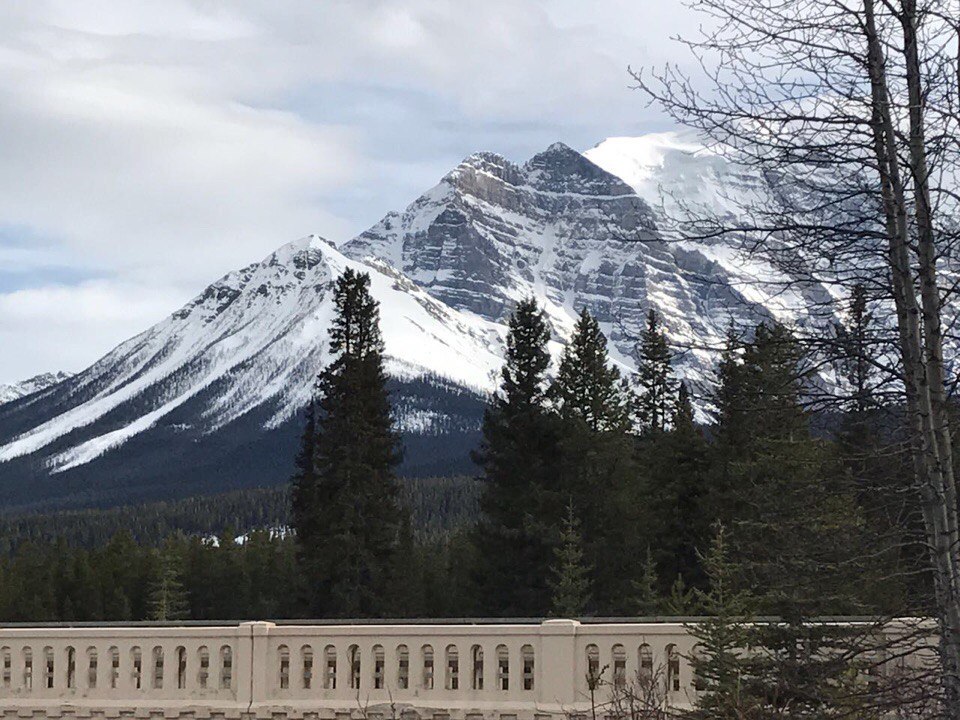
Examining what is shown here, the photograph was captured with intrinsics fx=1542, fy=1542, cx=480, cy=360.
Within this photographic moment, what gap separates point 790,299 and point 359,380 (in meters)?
32.4

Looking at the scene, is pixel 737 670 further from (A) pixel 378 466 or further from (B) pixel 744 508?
(A) pixel 378 466

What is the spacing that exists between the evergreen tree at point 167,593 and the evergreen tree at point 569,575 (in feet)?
79.8

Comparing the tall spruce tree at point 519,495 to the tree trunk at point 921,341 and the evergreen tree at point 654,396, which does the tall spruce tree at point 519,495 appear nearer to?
the evergreen tree at point 654,396

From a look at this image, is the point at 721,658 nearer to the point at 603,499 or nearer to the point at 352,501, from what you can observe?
the point at 603,499

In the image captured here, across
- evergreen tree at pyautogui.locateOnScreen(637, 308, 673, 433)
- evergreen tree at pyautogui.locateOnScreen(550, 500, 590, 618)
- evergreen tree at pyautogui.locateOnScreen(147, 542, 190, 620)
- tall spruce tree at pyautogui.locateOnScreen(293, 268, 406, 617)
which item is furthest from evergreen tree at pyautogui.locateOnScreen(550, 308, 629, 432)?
evergreen tree at pyautogui.locateOnScreen(147, 542, 190, 620)

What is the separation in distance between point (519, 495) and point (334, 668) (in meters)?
24.5

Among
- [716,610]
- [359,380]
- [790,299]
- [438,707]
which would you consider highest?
[359,380]

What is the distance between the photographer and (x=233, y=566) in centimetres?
7275

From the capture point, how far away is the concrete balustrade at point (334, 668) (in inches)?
553

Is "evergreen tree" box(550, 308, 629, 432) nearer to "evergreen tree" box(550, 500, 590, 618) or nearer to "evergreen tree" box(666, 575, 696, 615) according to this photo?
"evergreen tree" box(550, 500, 590, 618)

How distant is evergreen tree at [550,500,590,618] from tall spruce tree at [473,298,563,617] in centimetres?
35

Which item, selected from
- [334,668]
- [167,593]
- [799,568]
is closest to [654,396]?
[167,593]

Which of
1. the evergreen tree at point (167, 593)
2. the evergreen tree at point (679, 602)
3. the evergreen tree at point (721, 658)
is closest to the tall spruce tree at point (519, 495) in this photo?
the evergreen tree at point (679, 602)

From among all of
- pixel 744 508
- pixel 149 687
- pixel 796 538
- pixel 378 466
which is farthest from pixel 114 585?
pixel 796 538
